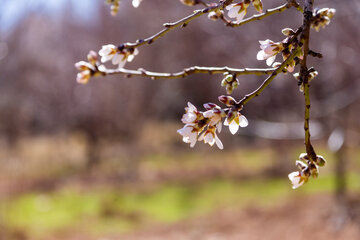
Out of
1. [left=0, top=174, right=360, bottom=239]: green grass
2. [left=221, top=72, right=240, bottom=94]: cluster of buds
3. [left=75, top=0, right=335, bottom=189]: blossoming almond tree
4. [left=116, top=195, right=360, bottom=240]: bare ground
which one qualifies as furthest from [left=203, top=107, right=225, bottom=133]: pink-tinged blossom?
[left=0, top=174, right=360, bottom=239]: green grass

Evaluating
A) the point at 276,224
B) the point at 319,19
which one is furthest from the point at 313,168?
the point at 276,224

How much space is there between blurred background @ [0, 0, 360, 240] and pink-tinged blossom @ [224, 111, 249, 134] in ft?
9.69

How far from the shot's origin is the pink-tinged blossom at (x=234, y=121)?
105cm

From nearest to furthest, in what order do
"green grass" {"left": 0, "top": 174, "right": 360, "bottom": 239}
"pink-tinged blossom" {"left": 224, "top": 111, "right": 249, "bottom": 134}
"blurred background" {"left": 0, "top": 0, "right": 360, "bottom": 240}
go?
"pink-tinged blossom" {"left": 224, "top": 111, "right": 249, "bottom": 134}, "blurred background" {"left": 0, "top": 0, "right": 360, "bottom": 240}, "green grass" {"left": 0, "top": 174, "right": 360, "bottom": 239}

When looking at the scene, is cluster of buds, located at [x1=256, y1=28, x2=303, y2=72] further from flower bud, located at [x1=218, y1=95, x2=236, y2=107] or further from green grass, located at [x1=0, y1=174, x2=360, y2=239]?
green grass, located at [x1=0, y1=174, x2=360, y2=239]

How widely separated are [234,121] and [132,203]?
273 inches

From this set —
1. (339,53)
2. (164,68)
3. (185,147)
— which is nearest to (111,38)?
(164,68)

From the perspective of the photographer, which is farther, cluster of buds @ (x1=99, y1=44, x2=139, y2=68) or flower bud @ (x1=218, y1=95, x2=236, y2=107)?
cluster of buds @ (x1=99, y1=44, x2=139, y2=68)

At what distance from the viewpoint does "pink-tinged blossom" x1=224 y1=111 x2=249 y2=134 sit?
1050mm

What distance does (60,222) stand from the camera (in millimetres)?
6773

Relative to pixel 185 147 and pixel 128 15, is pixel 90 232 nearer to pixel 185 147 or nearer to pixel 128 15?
pixel 128 15

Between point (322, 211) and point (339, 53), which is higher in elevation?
point (339, 53)

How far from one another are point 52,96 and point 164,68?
10.1 feet

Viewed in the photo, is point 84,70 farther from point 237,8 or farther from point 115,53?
point 237,8
